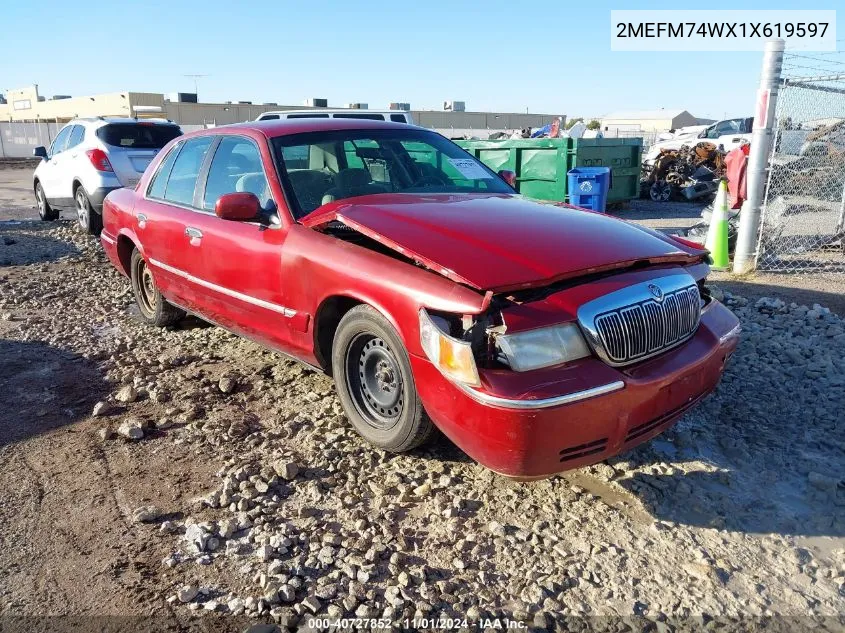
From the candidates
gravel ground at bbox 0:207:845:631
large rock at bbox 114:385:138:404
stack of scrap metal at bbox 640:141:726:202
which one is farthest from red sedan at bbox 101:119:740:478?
stack of scrap metal at bbox 640:141:726:202

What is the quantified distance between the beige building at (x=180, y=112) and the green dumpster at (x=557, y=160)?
2137cm

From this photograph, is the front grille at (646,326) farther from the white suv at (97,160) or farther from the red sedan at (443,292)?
the white suv at (97,160)

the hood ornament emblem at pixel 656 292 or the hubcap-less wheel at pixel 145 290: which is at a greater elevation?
the hood ornament emblem at pixel 656 292

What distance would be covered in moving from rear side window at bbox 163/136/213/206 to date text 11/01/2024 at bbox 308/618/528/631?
3.38 m

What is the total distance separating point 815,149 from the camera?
10.3 m

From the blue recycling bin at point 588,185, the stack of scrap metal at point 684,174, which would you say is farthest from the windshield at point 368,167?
the stack of scrap metal at point 684,174

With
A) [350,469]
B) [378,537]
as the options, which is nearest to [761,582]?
[378,537]

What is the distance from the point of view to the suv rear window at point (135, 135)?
34.3ft

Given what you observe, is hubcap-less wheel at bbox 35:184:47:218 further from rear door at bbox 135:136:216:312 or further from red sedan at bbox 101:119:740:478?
red sedan at bbox 101:119:740:478

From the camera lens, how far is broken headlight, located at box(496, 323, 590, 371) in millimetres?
2783

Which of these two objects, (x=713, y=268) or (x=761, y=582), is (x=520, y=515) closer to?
(x=761, y=582)

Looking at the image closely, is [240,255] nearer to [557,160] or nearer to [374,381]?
[374,381]

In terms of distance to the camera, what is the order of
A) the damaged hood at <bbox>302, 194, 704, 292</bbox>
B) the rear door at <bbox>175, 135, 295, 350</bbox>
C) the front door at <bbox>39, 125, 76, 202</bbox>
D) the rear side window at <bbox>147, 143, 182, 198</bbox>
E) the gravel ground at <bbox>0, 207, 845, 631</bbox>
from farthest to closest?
1. the front door at <bbox>39, 125, 76, 202</bbox>
2. the rear side window at <bbox>147, 143, 182, 198</bbox>
3. the rear door at <bbox>175, 135, 295, 350</bbox>
4. the damaged hood at <bbox>302, 194, 704, 292</bbox>
5. the gravel ground at <bbox>0, 207, 845, 631</bbox>

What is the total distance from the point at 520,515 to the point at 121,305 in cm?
528
